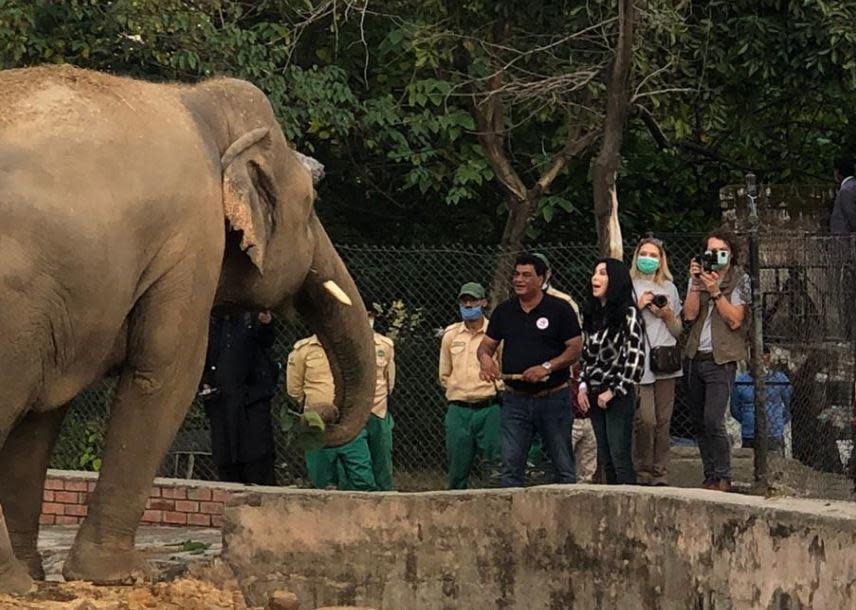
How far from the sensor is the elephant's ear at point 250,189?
29.9 ft

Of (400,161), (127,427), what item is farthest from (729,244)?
(400,161)

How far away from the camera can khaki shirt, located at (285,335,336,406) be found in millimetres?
12680

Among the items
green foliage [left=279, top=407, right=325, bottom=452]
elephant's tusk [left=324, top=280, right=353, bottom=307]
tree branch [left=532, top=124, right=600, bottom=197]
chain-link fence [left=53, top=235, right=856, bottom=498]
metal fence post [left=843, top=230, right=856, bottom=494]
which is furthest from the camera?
tree branch [left=532, top=124, right=600, bottom=197]

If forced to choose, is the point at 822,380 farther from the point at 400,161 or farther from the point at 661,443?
the point at 400,161

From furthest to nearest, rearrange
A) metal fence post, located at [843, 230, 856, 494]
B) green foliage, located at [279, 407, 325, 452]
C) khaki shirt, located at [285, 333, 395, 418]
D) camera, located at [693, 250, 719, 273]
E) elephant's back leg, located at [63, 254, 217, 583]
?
khaki shirt, located at [285, 333, 395, 418], camera, located at [693, 250, 719, 273], metal fence post, located at [843, 230, 856, 494], green foliage, located at [279, 407, 325, 452], elephant's back leg, located at [63, 254, 217, 583]

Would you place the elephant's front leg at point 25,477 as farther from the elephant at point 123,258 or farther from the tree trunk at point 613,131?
the tree trunk at point 613,131

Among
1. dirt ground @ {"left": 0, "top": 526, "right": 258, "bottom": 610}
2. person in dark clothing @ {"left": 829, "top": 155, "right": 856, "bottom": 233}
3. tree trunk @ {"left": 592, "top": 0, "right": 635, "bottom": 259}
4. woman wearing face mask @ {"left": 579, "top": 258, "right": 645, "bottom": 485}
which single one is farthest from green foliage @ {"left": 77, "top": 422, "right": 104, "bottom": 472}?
person in dark clothing @ {"left": 829, "top": 155, "right": 856, "bottom": 233}

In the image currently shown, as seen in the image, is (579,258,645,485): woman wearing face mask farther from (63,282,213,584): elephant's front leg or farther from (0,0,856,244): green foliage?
(0,0,856,244): green foliage

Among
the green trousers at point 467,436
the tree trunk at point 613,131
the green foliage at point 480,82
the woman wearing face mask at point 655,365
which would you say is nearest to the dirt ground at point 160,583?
the green trousers at point 467,436

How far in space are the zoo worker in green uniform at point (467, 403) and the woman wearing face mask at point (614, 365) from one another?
0.95 meters

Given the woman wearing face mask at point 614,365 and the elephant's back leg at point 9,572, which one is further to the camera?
the woman wearing face mask at point 614,365

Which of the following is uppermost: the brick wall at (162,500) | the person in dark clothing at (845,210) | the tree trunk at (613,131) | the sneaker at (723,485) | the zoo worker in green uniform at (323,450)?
the tree trunk at (613,131)

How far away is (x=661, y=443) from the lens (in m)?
12.1

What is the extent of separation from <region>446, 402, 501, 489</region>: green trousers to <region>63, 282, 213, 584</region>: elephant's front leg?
12.3 ft
